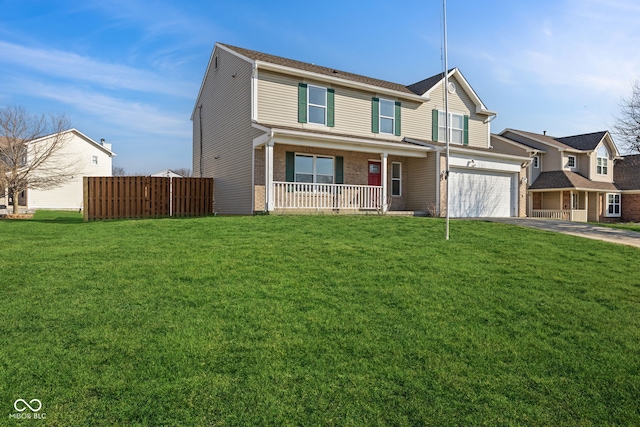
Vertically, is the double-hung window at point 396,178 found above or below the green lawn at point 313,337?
above

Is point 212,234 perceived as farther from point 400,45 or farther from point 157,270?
point 400,45

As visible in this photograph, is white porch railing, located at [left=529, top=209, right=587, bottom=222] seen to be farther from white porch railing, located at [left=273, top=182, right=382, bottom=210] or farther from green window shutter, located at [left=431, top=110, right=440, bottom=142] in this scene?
white porch railing, located at [left=273, top=182, right=382, bottom=210]

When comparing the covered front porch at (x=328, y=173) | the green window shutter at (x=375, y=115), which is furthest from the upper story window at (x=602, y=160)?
the green window shutter at (x=375, y=115)

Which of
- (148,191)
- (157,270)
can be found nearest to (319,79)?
(148,191)

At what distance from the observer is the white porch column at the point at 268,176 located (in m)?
13.7

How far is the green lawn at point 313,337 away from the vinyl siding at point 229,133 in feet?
28.3

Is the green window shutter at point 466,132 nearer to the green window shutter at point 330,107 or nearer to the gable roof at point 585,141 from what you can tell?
the green window shutter at point 330,107

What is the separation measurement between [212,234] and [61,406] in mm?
6237

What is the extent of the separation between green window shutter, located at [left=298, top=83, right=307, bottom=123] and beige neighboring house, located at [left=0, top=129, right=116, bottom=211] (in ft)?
80.9

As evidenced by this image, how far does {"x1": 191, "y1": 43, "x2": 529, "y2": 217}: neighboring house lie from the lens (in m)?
15.1

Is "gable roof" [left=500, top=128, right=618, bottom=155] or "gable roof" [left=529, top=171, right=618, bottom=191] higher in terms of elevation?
"gable roof" [left=500, top=128, right=618, bottom=155]

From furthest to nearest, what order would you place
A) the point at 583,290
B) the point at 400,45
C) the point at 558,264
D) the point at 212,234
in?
1. the point at 400,45
2. the point at 212,234
3. the point at 558,264
4. the point at 583,290

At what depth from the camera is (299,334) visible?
14.1ft

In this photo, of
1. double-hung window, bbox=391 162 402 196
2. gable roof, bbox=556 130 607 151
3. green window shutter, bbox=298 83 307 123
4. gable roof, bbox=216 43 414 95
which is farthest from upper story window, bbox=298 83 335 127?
gable roof, bbox=556 130 607 151
